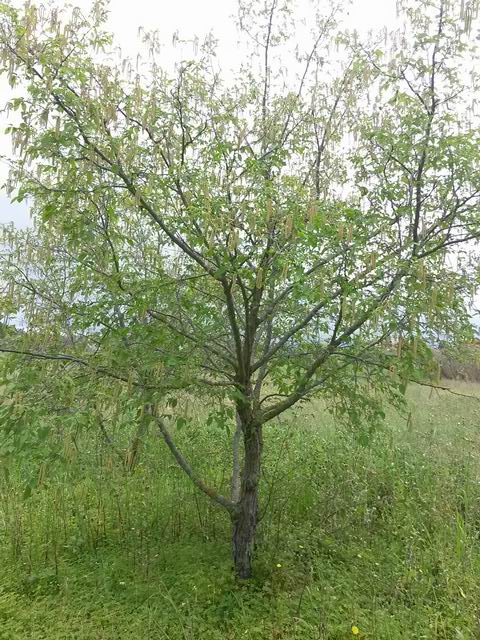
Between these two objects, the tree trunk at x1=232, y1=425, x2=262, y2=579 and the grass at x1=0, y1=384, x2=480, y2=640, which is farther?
the tree trunk at x1=232, y1=425, x2=262, y2=579

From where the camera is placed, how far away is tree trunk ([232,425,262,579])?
375 cm

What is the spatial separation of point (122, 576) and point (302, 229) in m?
3.36

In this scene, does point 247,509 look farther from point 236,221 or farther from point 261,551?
point 236,221

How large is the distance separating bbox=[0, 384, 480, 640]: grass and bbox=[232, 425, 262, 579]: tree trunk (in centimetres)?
15

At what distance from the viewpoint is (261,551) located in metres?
4.14

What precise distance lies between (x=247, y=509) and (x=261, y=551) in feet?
2.14

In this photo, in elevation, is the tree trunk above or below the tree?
below

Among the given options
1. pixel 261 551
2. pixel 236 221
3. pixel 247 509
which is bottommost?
pixel 261 551

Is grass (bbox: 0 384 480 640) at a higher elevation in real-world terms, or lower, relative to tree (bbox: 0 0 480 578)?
lower

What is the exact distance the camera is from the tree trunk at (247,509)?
12.3 ft

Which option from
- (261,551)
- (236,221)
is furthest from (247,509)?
(236,221)

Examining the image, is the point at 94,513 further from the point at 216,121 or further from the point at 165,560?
the point at 216,121

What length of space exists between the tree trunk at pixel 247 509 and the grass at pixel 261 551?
0.50 feet

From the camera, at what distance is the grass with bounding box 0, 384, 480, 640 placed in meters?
3.35
